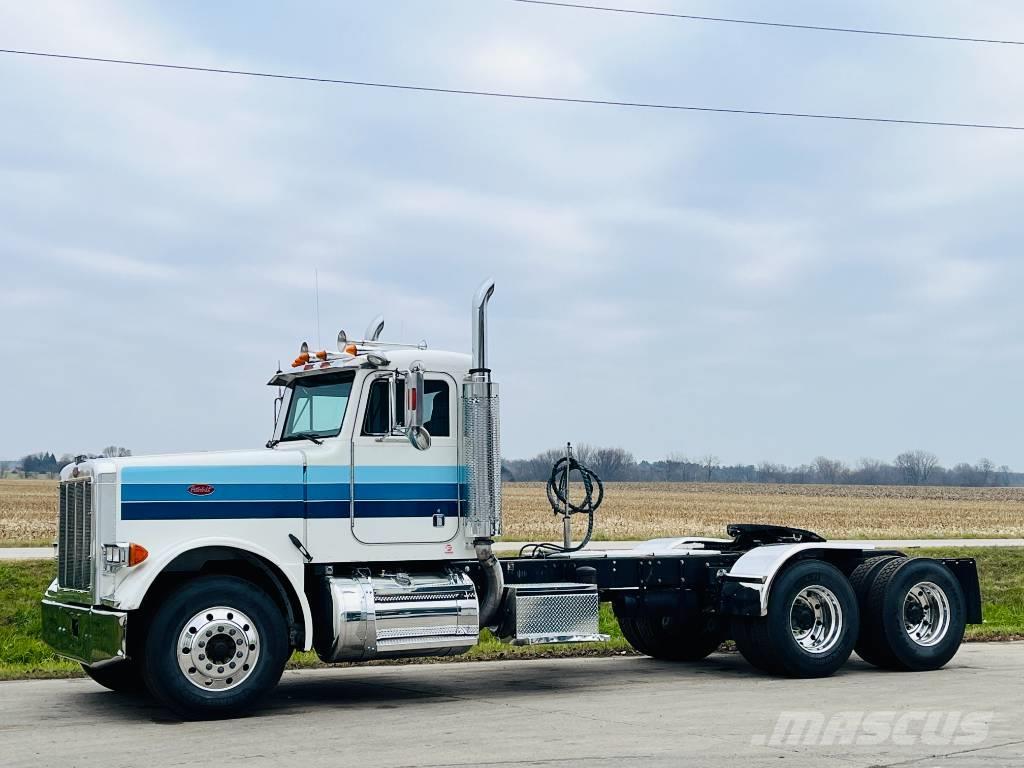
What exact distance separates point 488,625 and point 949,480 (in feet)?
622

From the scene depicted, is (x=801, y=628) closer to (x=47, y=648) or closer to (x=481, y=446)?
(x=481, y=446)

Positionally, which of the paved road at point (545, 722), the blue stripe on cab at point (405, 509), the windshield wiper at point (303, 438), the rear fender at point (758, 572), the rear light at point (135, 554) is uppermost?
the windshield wiper at point (303, 438)

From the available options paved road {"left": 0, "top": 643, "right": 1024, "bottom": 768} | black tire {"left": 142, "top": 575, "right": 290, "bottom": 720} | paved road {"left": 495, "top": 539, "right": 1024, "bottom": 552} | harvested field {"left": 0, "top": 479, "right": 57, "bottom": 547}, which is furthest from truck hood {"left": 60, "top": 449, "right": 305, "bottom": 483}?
paved road {"left": 495, "top": 539, "right": 1024, "bottom": 552}

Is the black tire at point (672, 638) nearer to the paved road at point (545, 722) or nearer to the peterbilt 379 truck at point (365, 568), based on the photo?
the paved road at point (545, 722)

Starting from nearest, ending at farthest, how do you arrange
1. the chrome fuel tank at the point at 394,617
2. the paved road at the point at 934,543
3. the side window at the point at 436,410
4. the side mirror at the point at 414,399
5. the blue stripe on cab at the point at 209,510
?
the blue stripe on cab at the point at 209,510, the chrome fuel tank at the point at 394,617, the side mirror at the point at 414,399, the side window at the point at 436,410, the paved road at the point at 934,543

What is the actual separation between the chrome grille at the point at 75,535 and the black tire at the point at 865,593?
761 centimetres

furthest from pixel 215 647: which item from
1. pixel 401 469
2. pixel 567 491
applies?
pixel 567 491

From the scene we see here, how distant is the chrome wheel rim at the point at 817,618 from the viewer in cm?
1329

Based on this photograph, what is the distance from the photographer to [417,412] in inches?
448

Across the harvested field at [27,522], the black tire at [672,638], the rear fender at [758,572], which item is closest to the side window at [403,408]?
the rear fender at [758,572]

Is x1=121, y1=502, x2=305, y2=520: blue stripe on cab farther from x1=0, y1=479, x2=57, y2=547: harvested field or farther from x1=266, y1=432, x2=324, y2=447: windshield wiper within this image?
x1=0, y1=479, x2=57, y2=547: harvested field

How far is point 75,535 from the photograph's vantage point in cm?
1152

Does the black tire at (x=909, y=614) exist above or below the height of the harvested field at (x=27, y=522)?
below

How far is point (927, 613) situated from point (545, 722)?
217 inches
